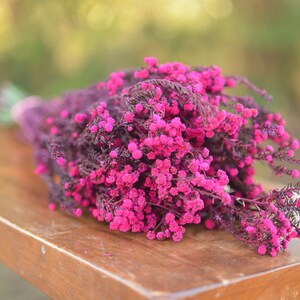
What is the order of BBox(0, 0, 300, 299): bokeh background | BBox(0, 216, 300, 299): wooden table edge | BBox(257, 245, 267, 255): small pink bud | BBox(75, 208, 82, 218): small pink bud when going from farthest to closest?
BBox(0, 0, 300, 299): bokeh background → BBox(75, 208, 82, 218): small pink bud → BBox(257, 245, 267, 255): small pink bud → BBox(0, 216, 300, 299): wooden table edge

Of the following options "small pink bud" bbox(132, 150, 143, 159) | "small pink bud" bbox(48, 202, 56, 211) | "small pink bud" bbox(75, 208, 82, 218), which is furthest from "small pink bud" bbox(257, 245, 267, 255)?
"small pink bud" bbox(48, 202, 56, 211)

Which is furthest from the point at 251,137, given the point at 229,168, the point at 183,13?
the point at 183,13

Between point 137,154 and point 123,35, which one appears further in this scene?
point 123,35

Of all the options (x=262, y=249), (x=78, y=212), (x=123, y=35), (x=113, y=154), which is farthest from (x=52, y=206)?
(x=123, y=35)

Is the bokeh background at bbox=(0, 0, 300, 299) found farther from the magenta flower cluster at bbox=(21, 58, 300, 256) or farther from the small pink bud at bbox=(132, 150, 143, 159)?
the small pink bud at bbox=(132, 150, 143, 159)

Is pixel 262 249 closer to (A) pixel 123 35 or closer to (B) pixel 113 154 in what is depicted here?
(B) pixel 113 154

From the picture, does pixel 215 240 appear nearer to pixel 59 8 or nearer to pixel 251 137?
pixel 251 137
